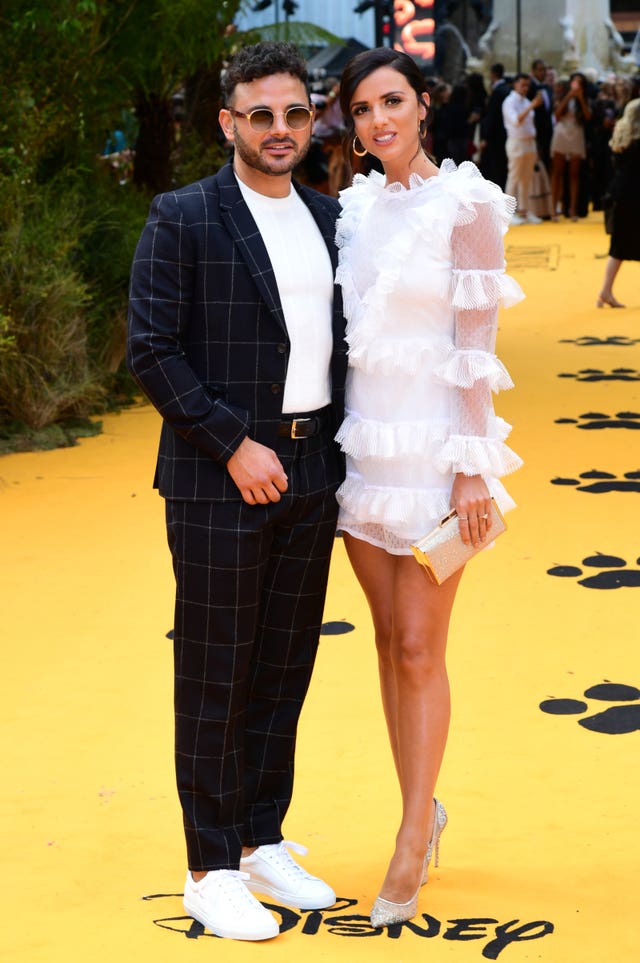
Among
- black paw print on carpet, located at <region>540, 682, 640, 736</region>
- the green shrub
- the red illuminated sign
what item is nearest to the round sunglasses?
black paw print on carpet, located at <region>540, 682, 640, 736</region>

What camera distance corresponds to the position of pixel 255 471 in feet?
8.98

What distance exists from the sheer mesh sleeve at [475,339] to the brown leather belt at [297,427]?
27cm

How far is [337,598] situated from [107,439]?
3020mm

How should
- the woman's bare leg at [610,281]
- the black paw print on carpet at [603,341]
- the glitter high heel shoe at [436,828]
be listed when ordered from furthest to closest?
the woman's bare leg at [610,281], the black paw print on carpet at [603,341], the glitter high heel shoe at [436,828]

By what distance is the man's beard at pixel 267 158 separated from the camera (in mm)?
2760

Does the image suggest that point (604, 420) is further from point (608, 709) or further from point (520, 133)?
point (520, 133)

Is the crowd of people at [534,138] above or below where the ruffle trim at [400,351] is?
above

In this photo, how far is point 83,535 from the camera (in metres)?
5.90

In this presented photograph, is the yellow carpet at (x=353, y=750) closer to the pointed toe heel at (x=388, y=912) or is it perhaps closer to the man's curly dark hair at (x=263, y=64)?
the pointed toe heel at (x=388, y=912)

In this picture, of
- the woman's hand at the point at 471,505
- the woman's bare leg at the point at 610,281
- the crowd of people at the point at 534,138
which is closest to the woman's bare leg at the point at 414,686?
the woman's hand at the point at 471,505

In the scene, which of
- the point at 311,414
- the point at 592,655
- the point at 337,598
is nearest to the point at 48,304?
the point at 337,598

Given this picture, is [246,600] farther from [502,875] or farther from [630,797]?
[630,797]

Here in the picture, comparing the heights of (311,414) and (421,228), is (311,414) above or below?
below

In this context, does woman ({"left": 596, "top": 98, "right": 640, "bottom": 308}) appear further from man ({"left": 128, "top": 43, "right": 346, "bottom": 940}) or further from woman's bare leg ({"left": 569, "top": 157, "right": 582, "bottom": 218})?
man ({"left": 128, "top": 43, "right": 346, "bottom": 940})
